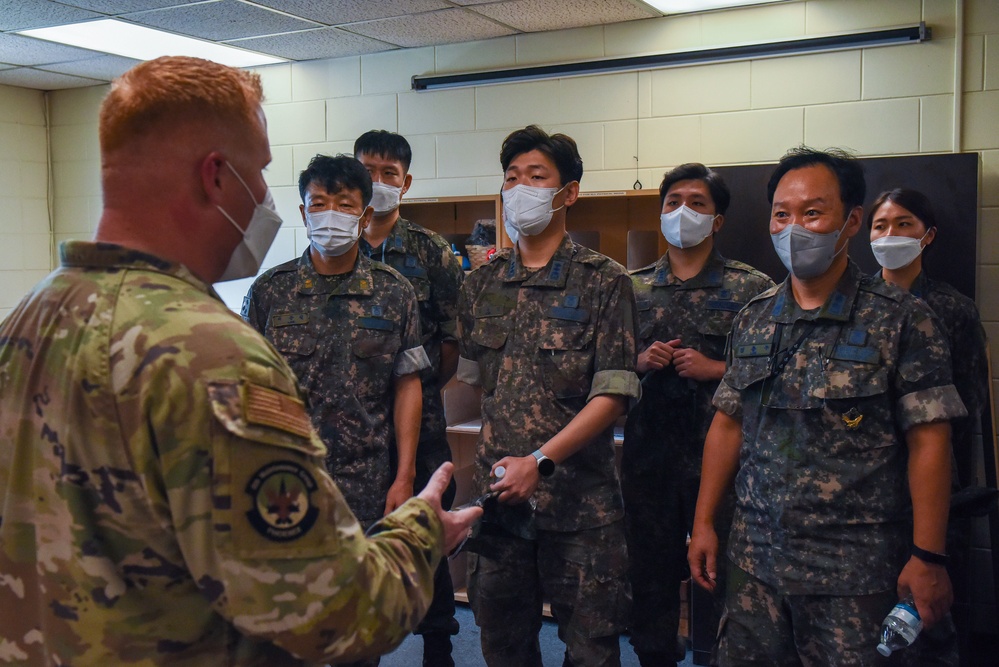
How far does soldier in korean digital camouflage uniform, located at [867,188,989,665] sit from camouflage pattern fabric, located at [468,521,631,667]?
1482 millimetres

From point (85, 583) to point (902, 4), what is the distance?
12.1 ft

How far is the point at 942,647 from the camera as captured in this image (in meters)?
2.30

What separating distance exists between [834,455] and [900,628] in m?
0.36

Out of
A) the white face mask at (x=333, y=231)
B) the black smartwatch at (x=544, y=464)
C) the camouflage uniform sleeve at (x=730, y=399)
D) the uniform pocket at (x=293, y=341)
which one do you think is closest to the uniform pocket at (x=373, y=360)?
the uniform pocket at (x=293, y=341)

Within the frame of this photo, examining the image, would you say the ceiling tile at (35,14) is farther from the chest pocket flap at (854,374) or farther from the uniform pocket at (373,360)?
the chest pocket flap at (854,374)

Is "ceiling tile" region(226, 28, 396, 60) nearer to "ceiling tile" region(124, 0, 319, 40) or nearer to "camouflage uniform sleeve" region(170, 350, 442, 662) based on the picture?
"ceiling tile" region(124, 0, 319, 40)

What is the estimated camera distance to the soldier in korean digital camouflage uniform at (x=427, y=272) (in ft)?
9.80

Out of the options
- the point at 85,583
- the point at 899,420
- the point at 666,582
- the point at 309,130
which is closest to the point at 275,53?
the point at 309,130

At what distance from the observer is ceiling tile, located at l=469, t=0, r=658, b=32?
3.78m

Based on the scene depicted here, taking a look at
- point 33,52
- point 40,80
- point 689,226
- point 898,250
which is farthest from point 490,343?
point 40,80

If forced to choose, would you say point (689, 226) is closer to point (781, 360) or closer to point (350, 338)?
point (781, 360)

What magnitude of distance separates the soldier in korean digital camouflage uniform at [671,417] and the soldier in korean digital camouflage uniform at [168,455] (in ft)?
5.87

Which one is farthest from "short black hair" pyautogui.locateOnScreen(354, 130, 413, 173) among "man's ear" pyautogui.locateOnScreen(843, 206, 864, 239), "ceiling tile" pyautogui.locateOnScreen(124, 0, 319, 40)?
"man's ear" pyautogui.locateOnScreen(843, 206, 864, 239)

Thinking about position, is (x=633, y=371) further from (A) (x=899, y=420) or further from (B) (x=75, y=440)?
(B) (x=75, y=440)
